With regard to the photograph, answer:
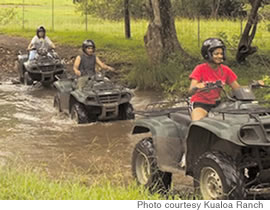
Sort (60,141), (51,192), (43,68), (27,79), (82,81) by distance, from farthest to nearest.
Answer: (27,79)
(43,68)
(82,81)
(60,141)
(51,192)

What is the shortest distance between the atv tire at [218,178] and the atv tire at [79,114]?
602 centimetres

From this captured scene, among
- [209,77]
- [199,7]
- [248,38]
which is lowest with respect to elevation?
[248,38]

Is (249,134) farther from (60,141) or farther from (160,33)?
(160,33)

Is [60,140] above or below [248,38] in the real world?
below

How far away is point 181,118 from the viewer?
6797 millimetres

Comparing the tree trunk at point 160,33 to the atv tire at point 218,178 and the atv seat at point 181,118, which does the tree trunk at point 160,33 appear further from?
the atv tire at point 218,178

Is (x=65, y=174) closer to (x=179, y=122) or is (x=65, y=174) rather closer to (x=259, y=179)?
(x=179, y=122)

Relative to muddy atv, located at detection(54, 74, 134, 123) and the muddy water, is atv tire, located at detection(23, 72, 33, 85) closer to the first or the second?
the muddy water

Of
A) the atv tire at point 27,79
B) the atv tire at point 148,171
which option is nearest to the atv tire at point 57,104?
the atv tire at point 27,79

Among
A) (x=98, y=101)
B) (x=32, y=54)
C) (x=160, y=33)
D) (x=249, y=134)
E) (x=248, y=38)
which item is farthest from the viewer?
(x=160, y=33)

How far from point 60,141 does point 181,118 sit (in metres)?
4.20

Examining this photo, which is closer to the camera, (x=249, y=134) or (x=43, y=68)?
(x=249, y=134)

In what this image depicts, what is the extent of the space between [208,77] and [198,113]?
49 cm

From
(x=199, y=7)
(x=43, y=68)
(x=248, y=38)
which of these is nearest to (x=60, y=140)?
(x=43, y=68)
